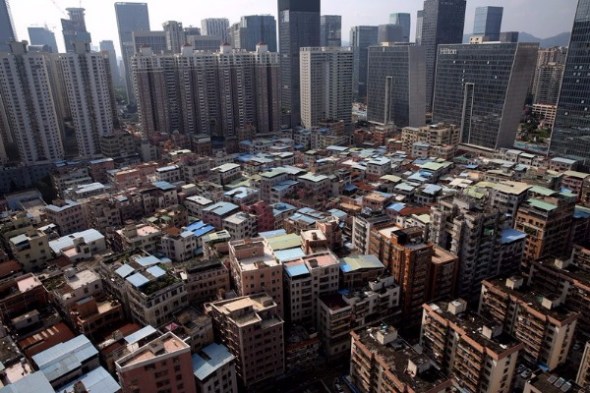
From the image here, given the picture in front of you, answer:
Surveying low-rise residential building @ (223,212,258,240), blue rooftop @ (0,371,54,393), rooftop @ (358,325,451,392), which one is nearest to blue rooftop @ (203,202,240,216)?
low-rise residential building @ (223,212,258,240)

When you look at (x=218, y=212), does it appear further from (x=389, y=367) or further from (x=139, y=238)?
(x=389, y=367)

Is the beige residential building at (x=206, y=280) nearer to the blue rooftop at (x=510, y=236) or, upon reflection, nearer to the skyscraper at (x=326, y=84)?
the blue rooftop at (x=510, y=236)

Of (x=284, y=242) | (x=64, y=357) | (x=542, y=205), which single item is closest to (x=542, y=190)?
(x=542, y=205)

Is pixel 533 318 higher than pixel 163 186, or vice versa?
pixel 163 186

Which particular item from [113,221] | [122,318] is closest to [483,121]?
[113,221]

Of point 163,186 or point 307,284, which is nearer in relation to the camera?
point 307,284

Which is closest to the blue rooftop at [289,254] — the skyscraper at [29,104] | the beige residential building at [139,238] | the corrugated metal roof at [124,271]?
the corrugated metal roof at [124,271]
